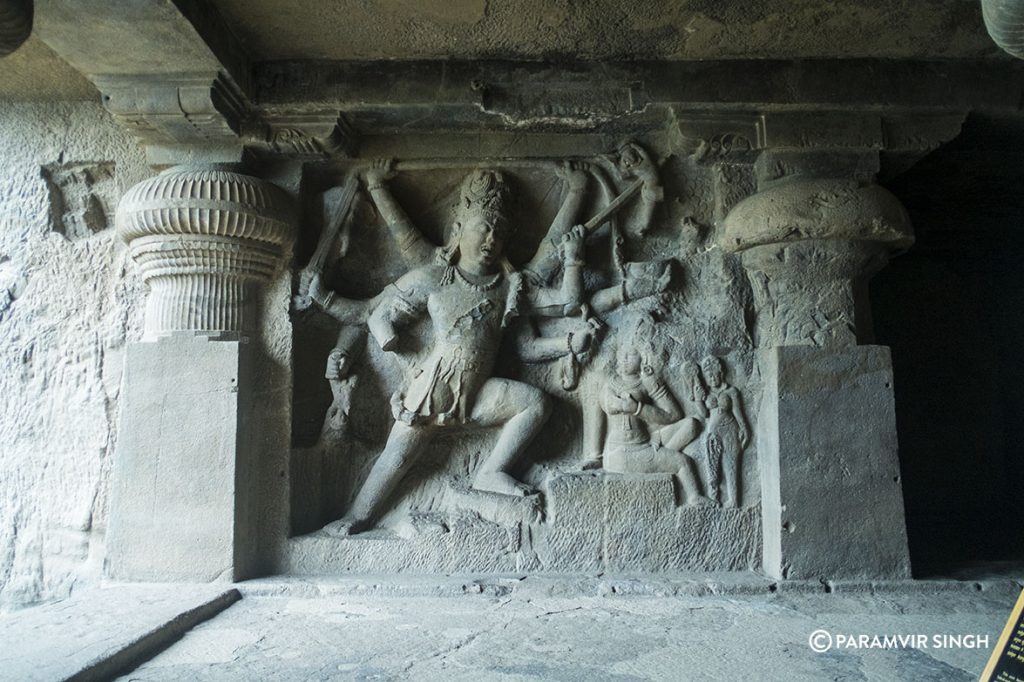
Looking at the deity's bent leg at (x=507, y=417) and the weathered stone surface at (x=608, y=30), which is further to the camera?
the deity's bent leg at (x=507, y=417)

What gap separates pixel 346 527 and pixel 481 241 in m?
1.67

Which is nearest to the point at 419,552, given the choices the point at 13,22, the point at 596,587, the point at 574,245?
the point at 596,587

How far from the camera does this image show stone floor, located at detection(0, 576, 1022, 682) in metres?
2.73

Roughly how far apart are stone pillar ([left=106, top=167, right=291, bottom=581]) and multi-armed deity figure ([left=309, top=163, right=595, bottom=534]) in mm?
471

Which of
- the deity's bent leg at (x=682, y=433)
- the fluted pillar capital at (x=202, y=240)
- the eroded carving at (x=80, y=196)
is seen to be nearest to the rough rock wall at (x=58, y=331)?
the eroded carving at (x=80, y=196)

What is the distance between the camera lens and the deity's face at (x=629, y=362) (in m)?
4.02

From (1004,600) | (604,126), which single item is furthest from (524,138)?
(1004,600)

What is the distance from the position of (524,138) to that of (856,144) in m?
1.74

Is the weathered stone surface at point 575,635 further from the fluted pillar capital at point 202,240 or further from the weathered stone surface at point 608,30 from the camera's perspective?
the weathered stone surface at point 608,30

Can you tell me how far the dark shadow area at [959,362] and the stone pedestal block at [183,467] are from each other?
14.6 feet

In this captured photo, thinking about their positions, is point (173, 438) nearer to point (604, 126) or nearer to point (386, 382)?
point (386, 382)

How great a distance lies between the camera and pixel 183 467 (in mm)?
3736

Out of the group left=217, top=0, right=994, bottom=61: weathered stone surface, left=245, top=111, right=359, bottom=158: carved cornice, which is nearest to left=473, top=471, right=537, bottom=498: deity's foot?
left=245, top=111, right=359, bottom=158: carved cornice

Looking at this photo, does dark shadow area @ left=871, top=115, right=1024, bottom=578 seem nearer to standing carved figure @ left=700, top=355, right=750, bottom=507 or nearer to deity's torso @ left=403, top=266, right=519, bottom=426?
standing carved figure @ left=700, top=355, right=750, bottom=507
